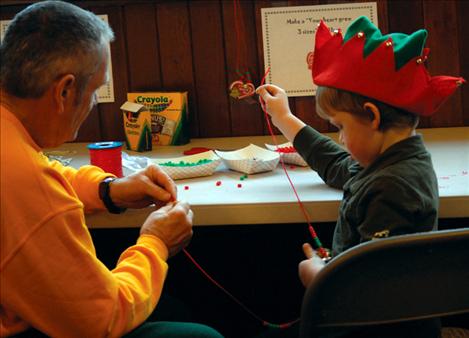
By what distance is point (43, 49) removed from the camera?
3.53 feet

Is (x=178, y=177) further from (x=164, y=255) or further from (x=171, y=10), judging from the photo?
(x=171, y=10)

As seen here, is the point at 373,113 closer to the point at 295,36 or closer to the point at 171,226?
the point at 171,226

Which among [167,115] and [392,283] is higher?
[167,115]

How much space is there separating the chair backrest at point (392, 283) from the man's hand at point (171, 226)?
391 mm

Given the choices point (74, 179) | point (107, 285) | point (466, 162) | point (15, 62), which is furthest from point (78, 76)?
point (466, 162)

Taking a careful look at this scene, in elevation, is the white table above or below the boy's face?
below

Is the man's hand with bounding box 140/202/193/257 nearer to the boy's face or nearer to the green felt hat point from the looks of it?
the boy's face

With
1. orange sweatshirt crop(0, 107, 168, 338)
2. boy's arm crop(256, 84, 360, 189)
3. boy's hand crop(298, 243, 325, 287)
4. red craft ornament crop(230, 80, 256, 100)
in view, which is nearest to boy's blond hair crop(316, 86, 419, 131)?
boy's arm crop(256, 84, 360, 189)

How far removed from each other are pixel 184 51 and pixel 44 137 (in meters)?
1.03

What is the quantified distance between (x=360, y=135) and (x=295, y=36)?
34.2 inches

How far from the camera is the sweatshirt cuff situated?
127cm

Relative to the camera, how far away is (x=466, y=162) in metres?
1.60

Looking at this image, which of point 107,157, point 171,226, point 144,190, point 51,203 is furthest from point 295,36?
point 51,203

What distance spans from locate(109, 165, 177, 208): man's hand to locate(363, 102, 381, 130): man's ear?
0.45 m
